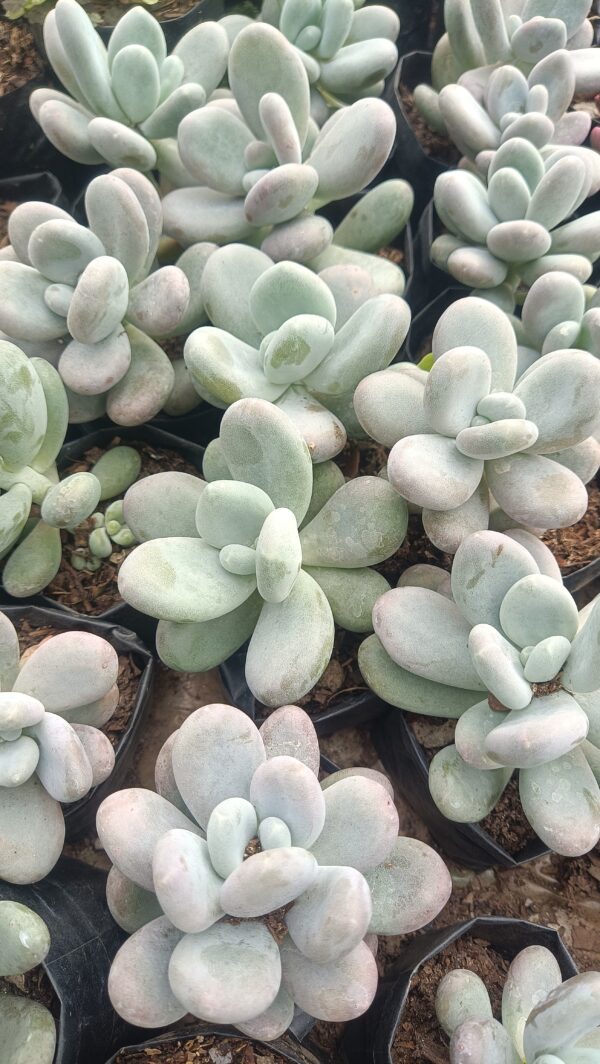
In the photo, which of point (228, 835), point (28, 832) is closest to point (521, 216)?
point (228, 835)

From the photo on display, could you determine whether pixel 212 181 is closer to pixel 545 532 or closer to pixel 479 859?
pixel 545 532

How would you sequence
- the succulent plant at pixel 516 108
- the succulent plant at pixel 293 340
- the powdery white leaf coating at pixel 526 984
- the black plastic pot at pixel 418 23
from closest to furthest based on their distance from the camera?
1. the powdery white leaf coating at pixel 526 984
2. the succulent plant at pixel 293 340
3. the succulent plant at pixel 516 108
4. the black plastic pot at pixel 418 23

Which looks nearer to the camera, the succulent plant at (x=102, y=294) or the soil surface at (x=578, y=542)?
the succulent plant at (x=102, y=294)

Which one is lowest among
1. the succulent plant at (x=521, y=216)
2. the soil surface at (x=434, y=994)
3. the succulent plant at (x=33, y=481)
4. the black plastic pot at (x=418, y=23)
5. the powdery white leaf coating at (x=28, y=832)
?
the soil surface at (x=434, y=994)

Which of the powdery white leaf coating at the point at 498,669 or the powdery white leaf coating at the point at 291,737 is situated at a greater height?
the powdery white leaf coating at the point at 498,669

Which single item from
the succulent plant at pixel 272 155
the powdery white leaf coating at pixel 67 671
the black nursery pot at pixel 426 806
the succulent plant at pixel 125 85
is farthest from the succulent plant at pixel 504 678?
the succulent plant at pixel 125 85

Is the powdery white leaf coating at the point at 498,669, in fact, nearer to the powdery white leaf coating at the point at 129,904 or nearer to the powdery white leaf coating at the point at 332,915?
the powdery white leaf coating at the point at 332,915
